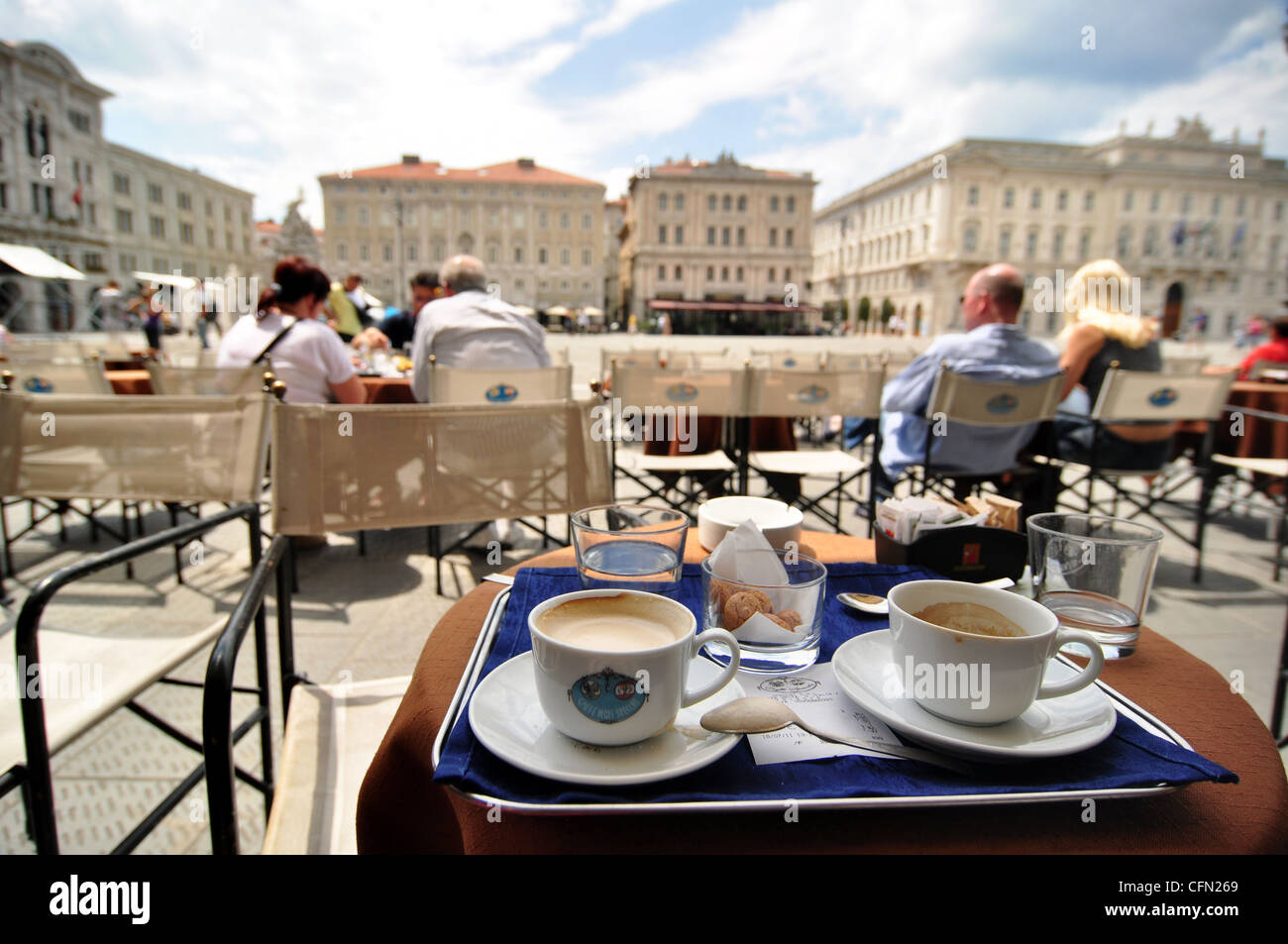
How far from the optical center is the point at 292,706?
4.84 ft

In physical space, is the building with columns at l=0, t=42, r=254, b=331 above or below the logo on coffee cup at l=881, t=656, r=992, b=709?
above

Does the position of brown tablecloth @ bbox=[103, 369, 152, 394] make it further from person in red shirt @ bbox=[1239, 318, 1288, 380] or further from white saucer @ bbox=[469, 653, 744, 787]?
person in red shirt @ bbox=[1239, 318, 1288, 380]

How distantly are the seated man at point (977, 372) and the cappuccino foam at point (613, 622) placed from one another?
3.08m

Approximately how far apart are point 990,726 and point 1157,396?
145 inches

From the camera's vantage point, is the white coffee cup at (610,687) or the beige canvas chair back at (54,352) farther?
the beige canvas chair back at (54,352)

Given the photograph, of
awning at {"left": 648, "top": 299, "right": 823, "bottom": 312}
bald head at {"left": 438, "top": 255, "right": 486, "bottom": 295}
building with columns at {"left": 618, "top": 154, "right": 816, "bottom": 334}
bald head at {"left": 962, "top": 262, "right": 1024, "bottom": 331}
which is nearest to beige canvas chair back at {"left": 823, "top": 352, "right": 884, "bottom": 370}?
bald head at {"left": 962, "top": 262, "right": 1024, "bottom": 331}

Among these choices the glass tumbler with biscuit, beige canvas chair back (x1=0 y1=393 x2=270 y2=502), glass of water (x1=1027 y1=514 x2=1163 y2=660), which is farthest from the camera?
beige canvas chair back (x1=0 y1=393 x2=270 y2=502)

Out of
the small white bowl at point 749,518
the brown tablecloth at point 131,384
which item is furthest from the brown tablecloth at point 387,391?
the small white bowl at point 749,518

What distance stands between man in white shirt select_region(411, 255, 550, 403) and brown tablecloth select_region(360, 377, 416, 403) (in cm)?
59

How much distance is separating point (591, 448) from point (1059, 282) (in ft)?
186

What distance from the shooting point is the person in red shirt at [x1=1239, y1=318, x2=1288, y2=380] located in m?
5.29

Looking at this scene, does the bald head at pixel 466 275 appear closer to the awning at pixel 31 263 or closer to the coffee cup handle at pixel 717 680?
the awning at pixel 31 263

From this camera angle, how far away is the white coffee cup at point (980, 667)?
62cm
